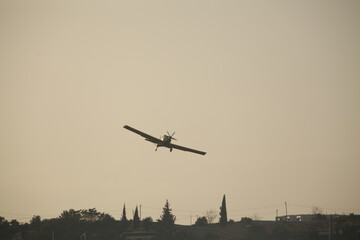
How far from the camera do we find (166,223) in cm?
13512

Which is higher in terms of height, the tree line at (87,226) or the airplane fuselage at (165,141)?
the airplane fuselage at (165,141)

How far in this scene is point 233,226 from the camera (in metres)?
140

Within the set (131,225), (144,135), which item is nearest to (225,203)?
(131,225)

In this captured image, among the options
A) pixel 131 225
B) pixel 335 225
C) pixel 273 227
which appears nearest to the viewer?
pixel 335 225

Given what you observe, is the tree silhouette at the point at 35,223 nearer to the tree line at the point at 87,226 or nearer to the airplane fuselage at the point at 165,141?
the tree line at the point at 87,226

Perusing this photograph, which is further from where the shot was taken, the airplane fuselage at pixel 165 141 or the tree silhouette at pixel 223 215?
the tree silhouette at pixel 223 215

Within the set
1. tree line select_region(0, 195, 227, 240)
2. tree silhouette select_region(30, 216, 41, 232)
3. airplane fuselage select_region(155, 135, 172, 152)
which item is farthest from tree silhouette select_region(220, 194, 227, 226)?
airplane fuselage select_region(155, 135, 172, 152)

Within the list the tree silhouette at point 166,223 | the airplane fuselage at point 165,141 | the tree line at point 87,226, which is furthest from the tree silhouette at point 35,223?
the airplane fuselage at point 165,141

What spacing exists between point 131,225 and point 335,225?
5079 centimetres

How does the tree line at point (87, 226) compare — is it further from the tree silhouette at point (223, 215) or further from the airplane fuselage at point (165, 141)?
the airplane fuselage at point (165, 141)

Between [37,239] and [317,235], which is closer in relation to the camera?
[317,235]

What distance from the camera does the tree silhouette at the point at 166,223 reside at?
430 feet

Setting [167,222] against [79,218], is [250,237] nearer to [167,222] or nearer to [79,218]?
[167,222]

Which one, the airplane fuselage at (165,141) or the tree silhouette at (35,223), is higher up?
the airplane fuselage at (165,141)
